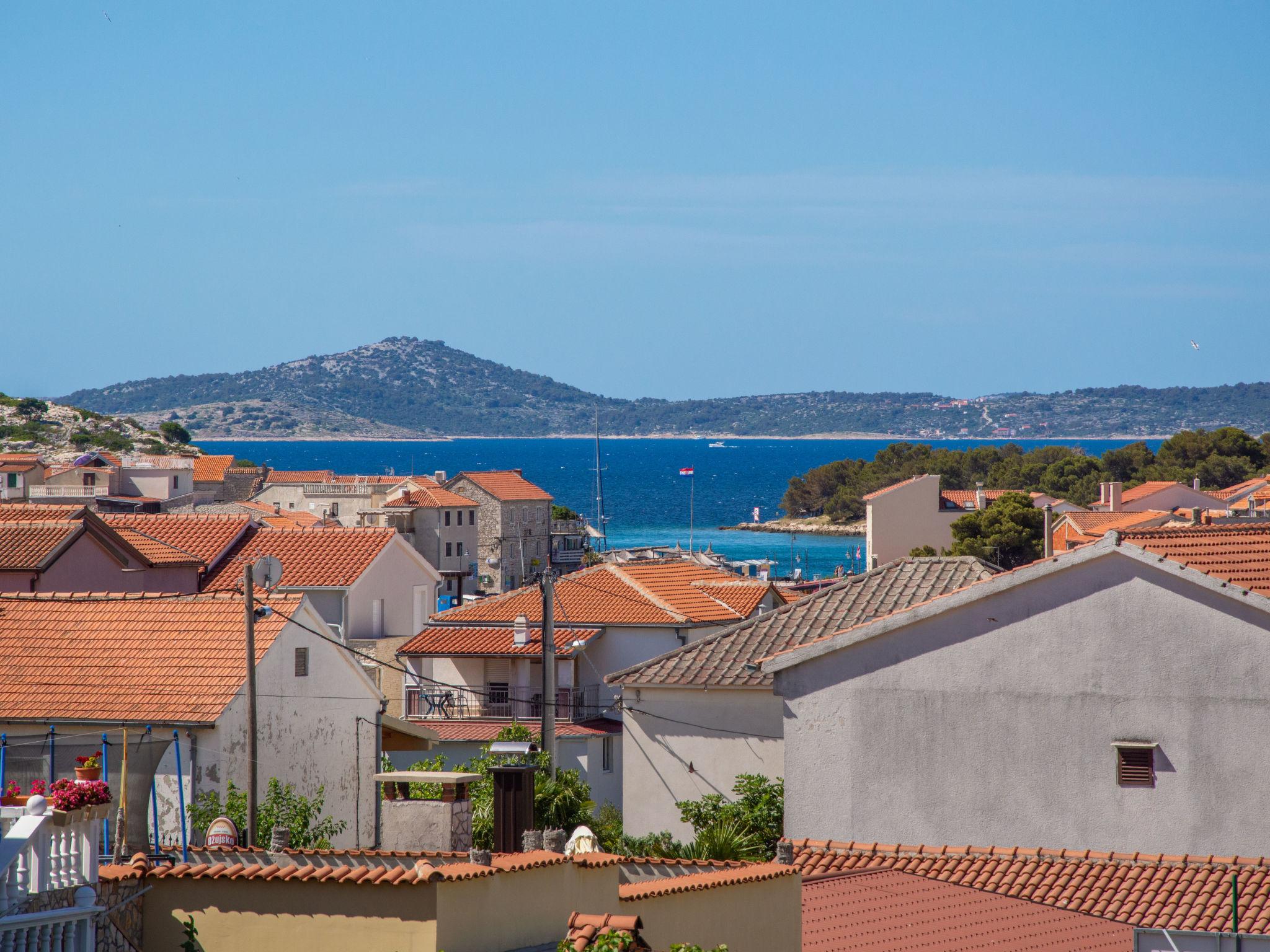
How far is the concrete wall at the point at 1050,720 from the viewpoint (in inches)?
728

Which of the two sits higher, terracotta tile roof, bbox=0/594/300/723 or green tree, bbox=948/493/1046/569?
terracotta tile roof, bbox=0/594/300/723

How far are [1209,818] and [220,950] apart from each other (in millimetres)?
12656

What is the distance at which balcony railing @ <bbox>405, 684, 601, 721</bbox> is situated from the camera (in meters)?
42.1

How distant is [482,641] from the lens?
143 feet

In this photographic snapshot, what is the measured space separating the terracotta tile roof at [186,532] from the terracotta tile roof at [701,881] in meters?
21.1

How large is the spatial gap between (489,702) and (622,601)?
434cm

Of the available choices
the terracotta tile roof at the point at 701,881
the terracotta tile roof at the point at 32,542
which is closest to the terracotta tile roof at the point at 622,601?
the terracotta tile roof at the point at 32,542

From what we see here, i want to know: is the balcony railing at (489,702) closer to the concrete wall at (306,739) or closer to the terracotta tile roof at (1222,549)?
the concrete wall at (306,739)

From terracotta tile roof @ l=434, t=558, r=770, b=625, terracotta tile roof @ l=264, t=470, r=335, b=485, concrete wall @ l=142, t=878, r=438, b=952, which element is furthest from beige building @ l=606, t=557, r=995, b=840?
terracotta tile roof @ l=264, t=470, r=335, b=485

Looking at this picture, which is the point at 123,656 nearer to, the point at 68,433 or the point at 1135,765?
the point at 1135,765

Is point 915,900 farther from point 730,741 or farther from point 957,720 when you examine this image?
point 730,741

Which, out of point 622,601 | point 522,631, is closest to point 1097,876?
point 522,631

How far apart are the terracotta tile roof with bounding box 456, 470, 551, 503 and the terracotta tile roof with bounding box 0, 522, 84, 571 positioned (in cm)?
8366

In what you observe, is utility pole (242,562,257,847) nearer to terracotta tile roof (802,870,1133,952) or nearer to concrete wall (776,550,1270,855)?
concrete wall (776,550,1270,855)
